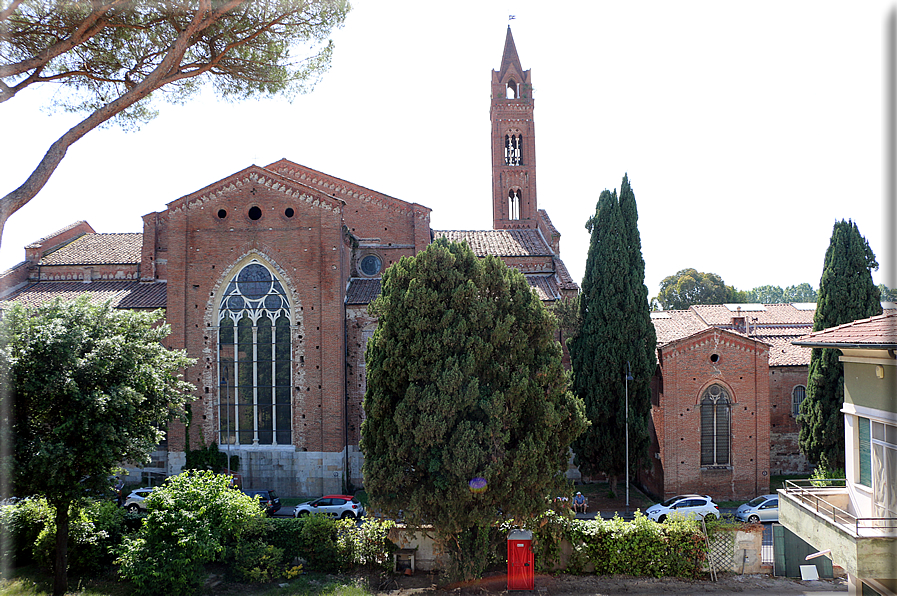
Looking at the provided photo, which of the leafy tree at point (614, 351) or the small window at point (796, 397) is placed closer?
the leafy tree at point (614, 351)

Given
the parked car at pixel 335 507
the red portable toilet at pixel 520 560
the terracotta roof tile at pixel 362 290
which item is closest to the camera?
the red portable toilet at pixel 520 560

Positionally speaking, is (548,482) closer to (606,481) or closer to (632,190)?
(606,481)

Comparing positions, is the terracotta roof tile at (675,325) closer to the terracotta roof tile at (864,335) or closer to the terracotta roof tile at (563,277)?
the terracotta roof tile at (563,277)

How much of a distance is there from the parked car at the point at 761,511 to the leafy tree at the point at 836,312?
382 cm

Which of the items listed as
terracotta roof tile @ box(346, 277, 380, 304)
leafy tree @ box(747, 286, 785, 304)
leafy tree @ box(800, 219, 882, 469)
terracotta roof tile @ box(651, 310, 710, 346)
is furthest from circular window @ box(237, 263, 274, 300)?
leafy tree @ box(747, 286, 785, 304)

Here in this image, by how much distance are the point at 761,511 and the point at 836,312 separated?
29.1ft

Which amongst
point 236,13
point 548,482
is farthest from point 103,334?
point 548,482

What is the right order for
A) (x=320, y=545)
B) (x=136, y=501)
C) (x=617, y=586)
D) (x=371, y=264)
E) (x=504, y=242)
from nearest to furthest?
1. (x=617, y=586)
2. (x=320, y=545)
3. (x=136, y=501)
4. (x=371, y=264)
5. (x=504, y=242)

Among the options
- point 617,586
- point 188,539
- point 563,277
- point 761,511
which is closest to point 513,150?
point 563,277

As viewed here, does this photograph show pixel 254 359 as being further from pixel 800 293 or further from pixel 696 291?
pixel 800 293

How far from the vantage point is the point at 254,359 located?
24.8m

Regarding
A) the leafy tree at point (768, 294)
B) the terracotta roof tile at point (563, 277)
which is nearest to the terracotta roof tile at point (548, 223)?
the terracotta roof tile at point (563, 277)

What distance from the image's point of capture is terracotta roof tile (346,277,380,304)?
25312mm

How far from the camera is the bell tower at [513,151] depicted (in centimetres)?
4078
